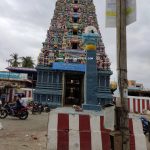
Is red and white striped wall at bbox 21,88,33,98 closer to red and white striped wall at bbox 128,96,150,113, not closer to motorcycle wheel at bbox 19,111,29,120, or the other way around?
red and white striped wall at bbox 128,96,150,113

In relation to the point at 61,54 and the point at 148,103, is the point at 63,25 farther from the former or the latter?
the point at 148,103

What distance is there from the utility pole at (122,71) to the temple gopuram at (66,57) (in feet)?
71.2

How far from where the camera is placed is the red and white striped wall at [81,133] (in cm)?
526

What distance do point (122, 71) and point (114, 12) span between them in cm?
82

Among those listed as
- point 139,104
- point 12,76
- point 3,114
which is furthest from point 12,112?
point 12,76

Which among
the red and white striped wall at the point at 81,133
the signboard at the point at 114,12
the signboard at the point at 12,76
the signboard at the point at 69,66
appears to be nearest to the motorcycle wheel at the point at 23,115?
the red and white striped wall at the point at 81,133

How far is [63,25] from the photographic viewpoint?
96.3 ft

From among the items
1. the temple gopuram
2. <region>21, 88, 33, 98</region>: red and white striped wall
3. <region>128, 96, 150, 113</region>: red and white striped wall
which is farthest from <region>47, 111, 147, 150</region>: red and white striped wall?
<region>21, 88, 33, 98</region>: red and white striped wall

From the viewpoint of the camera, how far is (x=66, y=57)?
2766cm

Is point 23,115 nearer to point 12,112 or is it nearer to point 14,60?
point 12,112

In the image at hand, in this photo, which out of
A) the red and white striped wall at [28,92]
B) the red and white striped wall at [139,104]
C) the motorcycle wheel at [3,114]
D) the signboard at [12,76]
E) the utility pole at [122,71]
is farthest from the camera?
the signboard at [12,76]

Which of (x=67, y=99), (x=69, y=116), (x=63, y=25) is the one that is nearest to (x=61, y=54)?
(x=63, y=25)

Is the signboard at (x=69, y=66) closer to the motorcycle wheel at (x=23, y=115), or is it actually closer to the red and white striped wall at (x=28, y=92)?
the red and white striped wall at (x=28, y=92)

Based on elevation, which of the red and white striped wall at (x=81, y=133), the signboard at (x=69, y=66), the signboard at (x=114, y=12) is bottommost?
the red and white striped wall at (x=81, y=133)
